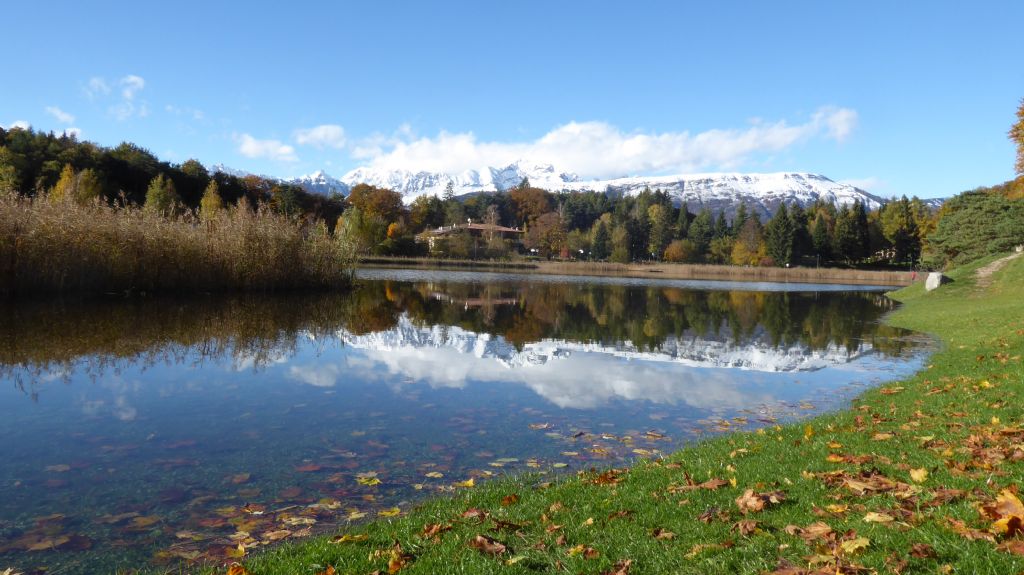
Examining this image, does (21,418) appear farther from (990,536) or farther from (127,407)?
(990,536)

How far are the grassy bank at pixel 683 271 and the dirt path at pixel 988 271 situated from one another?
50.6 metres

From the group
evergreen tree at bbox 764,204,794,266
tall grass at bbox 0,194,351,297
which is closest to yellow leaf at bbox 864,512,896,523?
tall grass at bbox 0,194,351,297

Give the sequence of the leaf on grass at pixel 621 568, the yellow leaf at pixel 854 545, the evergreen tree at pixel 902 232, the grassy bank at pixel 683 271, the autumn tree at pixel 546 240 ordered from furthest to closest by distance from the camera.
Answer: the autumn tree at pixel 546 240 < the evergreen tree at pixel 902 232 < the grassy bank at pixel 683 271 < the leaf on grass at pixel 621 568 < the yellow leaf at pixel 854 545

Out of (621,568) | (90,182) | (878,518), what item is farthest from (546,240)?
(621,568)

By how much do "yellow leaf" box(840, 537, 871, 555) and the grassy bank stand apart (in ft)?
294

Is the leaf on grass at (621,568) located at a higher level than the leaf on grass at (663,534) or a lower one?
higher

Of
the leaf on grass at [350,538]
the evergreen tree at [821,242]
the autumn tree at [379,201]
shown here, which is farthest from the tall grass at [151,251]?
the evergreen tree at [821,242]

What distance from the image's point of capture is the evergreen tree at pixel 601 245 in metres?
140

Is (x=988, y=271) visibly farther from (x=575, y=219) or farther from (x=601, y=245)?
(x=575, y=219)

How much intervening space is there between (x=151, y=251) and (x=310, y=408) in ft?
81.2

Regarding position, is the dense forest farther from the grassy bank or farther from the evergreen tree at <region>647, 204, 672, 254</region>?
the grassy bank

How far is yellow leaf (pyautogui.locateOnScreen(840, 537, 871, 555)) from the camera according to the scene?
450 cm

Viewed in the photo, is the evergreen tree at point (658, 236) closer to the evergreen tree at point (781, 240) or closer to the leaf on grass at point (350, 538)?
the evergreen tree at point (781, 240)

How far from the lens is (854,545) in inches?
179
